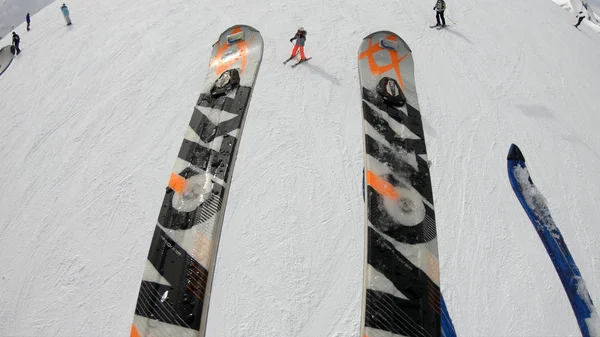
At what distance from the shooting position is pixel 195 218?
11.6ft

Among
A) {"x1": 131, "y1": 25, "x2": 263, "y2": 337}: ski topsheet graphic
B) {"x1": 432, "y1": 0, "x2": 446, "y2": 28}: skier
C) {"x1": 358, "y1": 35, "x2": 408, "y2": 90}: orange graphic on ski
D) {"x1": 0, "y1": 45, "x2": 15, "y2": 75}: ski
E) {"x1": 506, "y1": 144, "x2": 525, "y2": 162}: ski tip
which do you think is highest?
{"x1": 432, "y1": 0, "x2": 446, "y2": 28}: skier

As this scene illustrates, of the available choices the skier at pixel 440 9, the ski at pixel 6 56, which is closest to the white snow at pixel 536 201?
the skier at pixel 440 9

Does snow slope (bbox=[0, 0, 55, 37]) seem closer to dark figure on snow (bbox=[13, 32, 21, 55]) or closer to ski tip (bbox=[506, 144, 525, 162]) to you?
dark figure on snow (bbox=[13, 32, 21, 55])

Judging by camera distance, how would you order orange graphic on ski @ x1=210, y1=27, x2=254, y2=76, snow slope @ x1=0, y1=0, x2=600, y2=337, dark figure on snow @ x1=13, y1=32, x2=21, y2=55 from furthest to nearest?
dark figure on snow @ x1=13, y1=32, x2=21, y2=55, orange graphic on ski @ x1=210, y1=27, x2=254, y2=76, snow slope @ x1=0, y1=0, x2=600, y2=337

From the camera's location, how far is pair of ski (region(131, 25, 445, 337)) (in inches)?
116

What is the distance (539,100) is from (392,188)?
20.9 feet

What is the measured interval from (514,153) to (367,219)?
457 centimetres

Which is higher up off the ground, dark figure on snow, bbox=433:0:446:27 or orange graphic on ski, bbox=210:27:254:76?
dark figure on snow, bbox=433:0:446:27

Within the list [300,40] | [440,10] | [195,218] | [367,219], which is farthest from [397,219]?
[440,10]

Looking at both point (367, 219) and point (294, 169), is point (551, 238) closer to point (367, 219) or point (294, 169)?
point (367, 219)

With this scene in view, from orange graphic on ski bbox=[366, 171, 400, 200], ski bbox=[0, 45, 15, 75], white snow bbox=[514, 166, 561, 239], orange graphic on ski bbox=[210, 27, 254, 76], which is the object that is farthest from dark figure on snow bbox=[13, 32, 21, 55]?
white snow bbox=[514, 166, 561, 239]

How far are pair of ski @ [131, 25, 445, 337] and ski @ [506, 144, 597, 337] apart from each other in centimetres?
247

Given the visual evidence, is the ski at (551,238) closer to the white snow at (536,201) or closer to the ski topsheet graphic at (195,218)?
the white snow at (536,201)

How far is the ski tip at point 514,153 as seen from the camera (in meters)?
6.29
